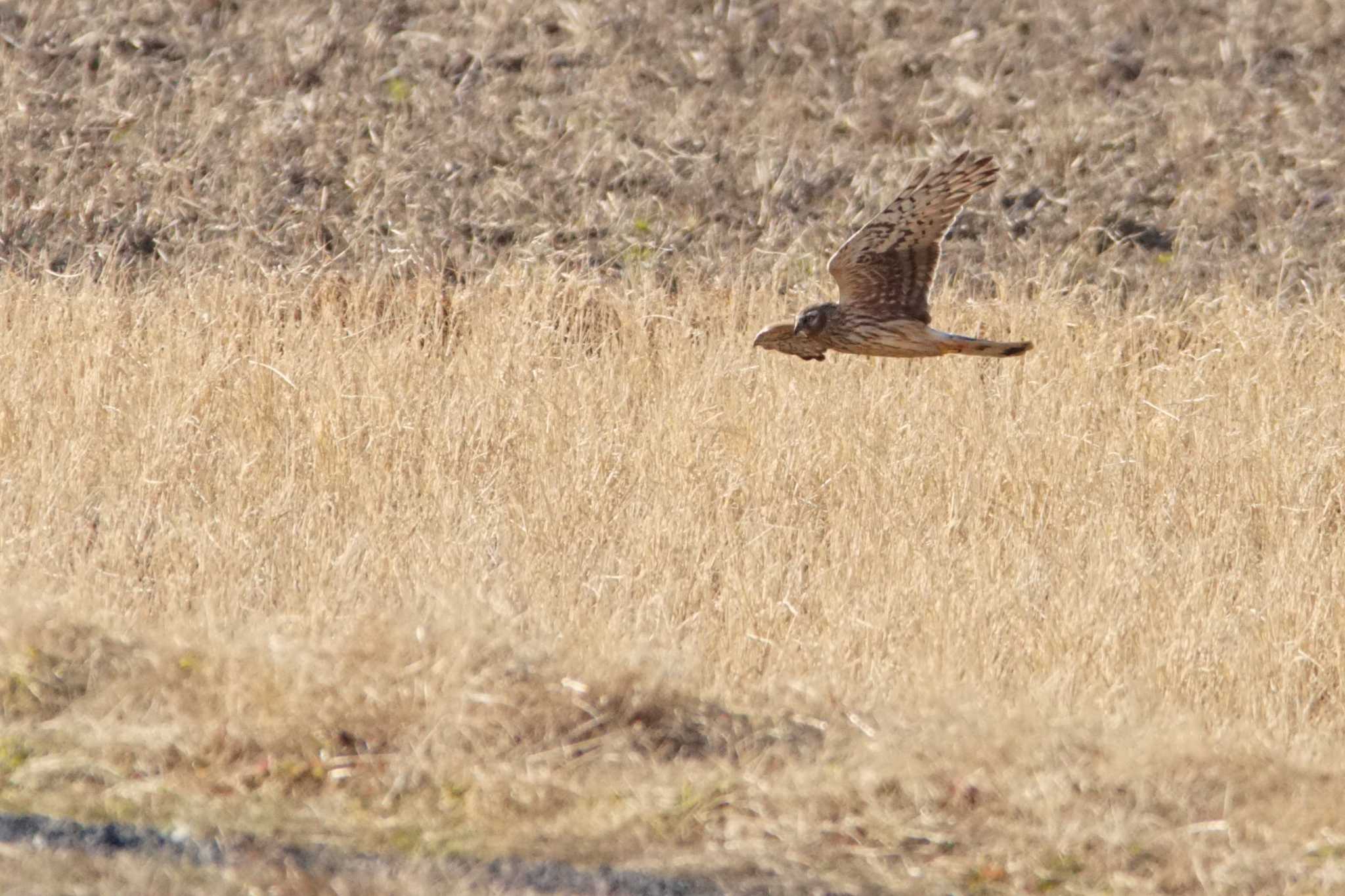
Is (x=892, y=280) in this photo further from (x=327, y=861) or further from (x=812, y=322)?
(x=327, y=861)

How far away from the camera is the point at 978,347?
5.36 metres

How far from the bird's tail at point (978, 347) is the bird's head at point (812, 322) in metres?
0.36

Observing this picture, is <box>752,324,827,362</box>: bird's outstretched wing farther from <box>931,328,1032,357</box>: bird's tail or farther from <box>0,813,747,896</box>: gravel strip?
<box>0,813,747,896</box>: gravel strip

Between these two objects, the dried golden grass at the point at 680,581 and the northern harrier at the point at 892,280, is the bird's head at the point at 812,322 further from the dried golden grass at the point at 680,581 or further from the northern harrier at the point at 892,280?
the dried golden grass at the point at 680,581

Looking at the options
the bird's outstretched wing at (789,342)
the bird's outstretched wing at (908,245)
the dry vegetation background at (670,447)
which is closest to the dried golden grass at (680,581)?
the dry vegetation background at (670,447)

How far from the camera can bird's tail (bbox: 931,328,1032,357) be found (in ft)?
16.9

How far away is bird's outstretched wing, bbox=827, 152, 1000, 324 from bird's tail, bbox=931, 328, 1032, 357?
31 cm

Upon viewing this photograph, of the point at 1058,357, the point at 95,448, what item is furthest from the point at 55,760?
the point at 1058,357

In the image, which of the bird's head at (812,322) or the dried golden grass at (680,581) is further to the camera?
the bird's head at (812,322)

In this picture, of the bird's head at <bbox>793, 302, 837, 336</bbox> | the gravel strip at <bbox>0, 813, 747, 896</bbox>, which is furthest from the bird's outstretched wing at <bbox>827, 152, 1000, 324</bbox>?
the gravel strip at <bbox>0, 813, 747, 896</bbox>

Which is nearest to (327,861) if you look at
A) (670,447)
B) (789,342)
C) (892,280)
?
(789,342)

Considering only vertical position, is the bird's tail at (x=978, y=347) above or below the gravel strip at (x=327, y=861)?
above

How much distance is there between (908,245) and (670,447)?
2886 millimetres

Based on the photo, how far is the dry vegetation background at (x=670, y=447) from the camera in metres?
5.05
